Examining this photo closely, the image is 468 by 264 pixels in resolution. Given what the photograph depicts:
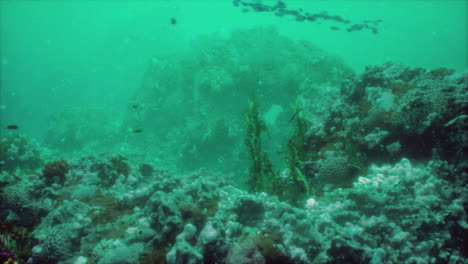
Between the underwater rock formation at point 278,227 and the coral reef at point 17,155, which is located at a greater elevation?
the underwater rock formation at point 278,227

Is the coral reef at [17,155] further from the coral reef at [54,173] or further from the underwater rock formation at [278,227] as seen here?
the underwater rock formation at [278,227]

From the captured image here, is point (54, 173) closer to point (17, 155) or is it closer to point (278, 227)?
point (278, 227)

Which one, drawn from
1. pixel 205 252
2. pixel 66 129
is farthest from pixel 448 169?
pixel 66 129

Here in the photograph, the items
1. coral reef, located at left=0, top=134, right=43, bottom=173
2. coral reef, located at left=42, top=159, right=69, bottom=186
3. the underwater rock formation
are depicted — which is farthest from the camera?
coral reef, located at left=0, top=134, right=43, bottom=173

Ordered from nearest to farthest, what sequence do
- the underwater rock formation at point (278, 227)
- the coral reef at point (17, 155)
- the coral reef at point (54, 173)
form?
the underwater rock formation at point (278, 227), the coral reef at point (54, 173), the coral reef at point (17, 155)

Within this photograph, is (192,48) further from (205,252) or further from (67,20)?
(67,20)

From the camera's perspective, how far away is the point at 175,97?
2130cm

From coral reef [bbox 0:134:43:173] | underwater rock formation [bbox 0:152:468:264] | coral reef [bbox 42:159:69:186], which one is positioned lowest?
coral reef [bbox 0:134:43:173]

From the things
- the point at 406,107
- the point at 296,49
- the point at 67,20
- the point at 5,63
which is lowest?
the point at 5,63

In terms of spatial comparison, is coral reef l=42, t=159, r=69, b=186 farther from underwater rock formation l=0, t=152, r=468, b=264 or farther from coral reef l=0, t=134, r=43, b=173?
coral reef l=0, t=134, r=43, b=173

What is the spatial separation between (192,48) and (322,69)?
42.5 ft

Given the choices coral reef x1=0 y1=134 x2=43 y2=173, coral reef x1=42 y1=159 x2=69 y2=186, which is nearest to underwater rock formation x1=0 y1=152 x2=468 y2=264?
coral reef x1=42 y1=159 x2=69 y2=186

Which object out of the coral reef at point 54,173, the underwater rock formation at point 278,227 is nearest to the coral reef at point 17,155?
the coral reef at point 54,173

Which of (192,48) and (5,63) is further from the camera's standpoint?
(5,63)
